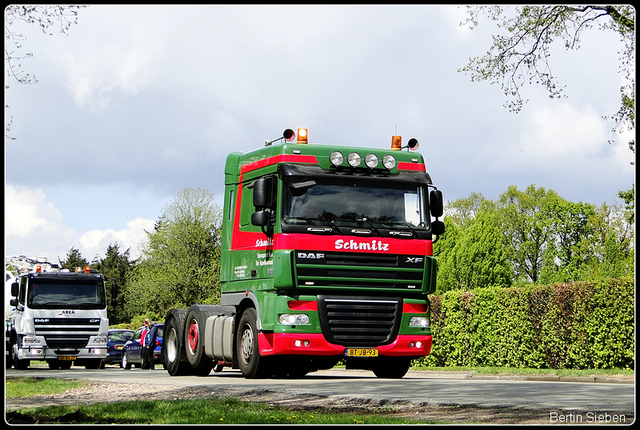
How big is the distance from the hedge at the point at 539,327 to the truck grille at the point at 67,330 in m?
10.6

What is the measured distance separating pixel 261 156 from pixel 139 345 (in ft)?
55.6

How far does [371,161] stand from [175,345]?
20.9 ft

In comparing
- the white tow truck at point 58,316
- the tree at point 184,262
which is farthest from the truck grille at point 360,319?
the tree at point 184,262

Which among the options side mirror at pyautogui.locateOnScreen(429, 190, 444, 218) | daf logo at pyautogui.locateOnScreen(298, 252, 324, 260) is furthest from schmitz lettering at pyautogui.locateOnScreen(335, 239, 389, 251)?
side mirror at pyautogui.locateOnScreen(429, 190, 444, 218)

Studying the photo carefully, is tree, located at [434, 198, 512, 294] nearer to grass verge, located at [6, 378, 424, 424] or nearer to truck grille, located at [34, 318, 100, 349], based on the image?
truck grille, located at [34, 318, 100, 349]

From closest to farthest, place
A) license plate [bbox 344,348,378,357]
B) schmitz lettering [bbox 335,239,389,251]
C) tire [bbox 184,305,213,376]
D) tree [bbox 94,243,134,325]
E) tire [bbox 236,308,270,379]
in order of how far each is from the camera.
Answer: schmitz lettering [bbox 335,239,389,251], license plate [bbox 344,348,378,357], tire [bbox 236,308,270,379], tire [bbox 184,305,213,376], tree [bbox 94,243,134,325]

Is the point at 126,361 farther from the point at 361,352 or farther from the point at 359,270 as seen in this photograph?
the point at 359,270

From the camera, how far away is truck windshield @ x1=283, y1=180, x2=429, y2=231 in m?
14.5

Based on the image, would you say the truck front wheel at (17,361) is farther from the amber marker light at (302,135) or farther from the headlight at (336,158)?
the headlight at (336,158)

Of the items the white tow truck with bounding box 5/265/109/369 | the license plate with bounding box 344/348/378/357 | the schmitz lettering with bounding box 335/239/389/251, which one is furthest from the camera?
the white tow truck with bounding box 5/265/109/369

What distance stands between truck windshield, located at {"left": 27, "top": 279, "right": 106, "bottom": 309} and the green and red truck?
40.0ft

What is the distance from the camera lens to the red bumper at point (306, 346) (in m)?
14.5

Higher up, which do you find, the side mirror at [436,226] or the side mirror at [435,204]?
the side mirror at [435,204]

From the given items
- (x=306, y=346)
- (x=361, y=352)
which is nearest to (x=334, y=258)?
(x=306, y=346)
